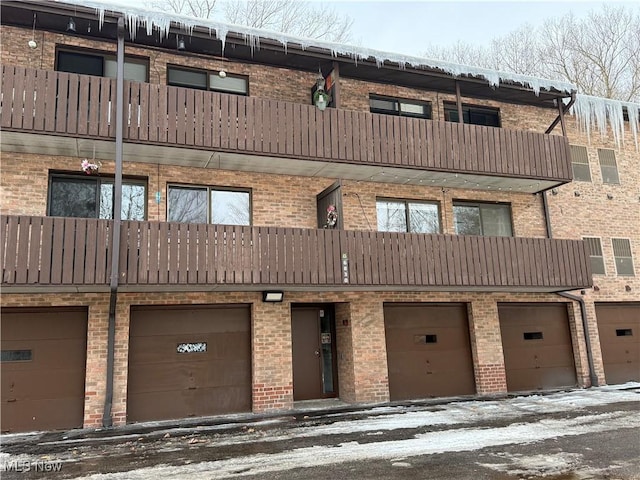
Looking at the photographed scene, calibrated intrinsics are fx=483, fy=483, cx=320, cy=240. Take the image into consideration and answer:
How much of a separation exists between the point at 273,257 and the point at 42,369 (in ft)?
15.3

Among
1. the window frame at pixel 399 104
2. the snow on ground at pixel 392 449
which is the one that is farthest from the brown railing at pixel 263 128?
the snow on ground at pixel 392 449

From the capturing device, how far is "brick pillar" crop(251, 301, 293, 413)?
9.92m

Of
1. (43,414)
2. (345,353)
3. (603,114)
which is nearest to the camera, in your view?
(43,414)

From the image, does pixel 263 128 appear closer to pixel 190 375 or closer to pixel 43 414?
pixel 190 375

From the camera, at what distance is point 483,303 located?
39.7 feet

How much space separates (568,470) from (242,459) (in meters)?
3.93

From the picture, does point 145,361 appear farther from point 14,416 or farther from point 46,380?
point 14,416

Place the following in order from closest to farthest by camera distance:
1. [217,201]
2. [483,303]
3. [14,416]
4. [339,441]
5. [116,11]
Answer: [339,441] → [14,416] → [116,11] → [217,201] → [483,303]

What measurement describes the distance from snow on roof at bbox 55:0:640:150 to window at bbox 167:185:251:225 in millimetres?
3137

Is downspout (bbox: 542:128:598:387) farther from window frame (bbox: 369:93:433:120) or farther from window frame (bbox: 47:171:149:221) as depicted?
window frame (bbox: 47:171:149:221)

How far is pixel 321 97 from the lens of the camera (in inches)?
407

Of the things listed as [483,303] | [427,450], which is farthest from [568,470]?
[483,303]

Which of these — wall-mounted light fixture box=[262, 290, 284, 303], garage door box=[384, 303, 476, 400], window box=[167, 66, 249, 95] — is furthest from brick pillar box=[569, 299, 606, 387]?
window box=[167, 66, 249, 95]

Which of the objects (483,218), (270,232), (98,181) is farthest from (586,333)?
(98,181)
